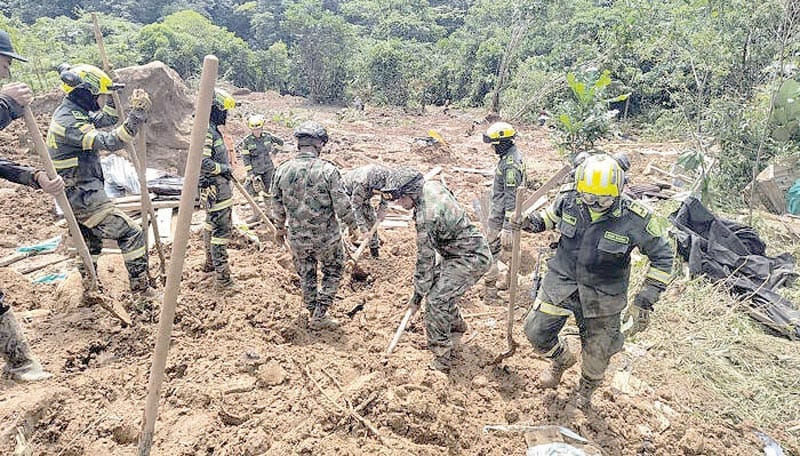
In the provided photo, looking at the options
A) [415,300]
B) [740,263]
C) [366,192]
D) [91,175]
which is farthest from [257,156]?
[740,263]

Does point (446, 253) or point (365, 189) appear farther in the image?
point (365, 189)

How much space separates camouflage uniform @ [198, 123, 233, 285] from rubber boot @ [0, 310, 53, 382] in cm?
192

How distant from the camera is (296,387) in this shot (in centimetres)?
342

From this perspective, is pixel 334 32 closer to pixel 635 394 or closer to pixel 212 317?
pixel 212 317

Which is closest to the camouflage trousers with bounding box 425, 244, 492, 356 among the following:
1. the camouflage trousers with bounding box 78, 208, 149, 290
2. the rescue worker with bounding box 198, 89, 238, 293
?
the rescue worker with bounding box 198, 89, 238, 293

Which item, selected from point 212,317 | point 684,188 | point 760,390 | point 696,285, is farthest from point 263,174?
point 684,188

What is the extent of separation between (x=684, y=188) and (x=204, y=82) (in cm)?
993

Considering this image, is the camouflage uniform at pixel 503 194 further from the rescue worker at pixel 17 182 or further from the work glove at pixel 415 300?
the rescue worker at pixel 17 182

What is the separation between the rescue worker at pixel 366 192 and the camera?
16.6ft

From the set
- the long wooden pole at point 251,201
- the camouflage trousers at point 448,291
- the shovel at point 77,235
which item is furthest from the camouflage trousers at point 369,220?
the shovel at point 77,235

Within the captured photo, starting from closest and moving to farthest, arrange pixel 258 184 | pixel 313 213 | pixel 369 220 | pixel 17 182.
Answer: pixel 17 182 < pixel 313 213 < pixel 369 220 < pixel 258 184

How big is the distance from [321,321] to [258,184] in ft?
12.8

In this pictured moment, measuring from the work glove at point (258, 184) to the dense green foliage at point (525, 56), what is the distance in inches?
202

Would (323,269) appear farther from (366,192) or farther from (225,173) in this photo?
(225,173)
